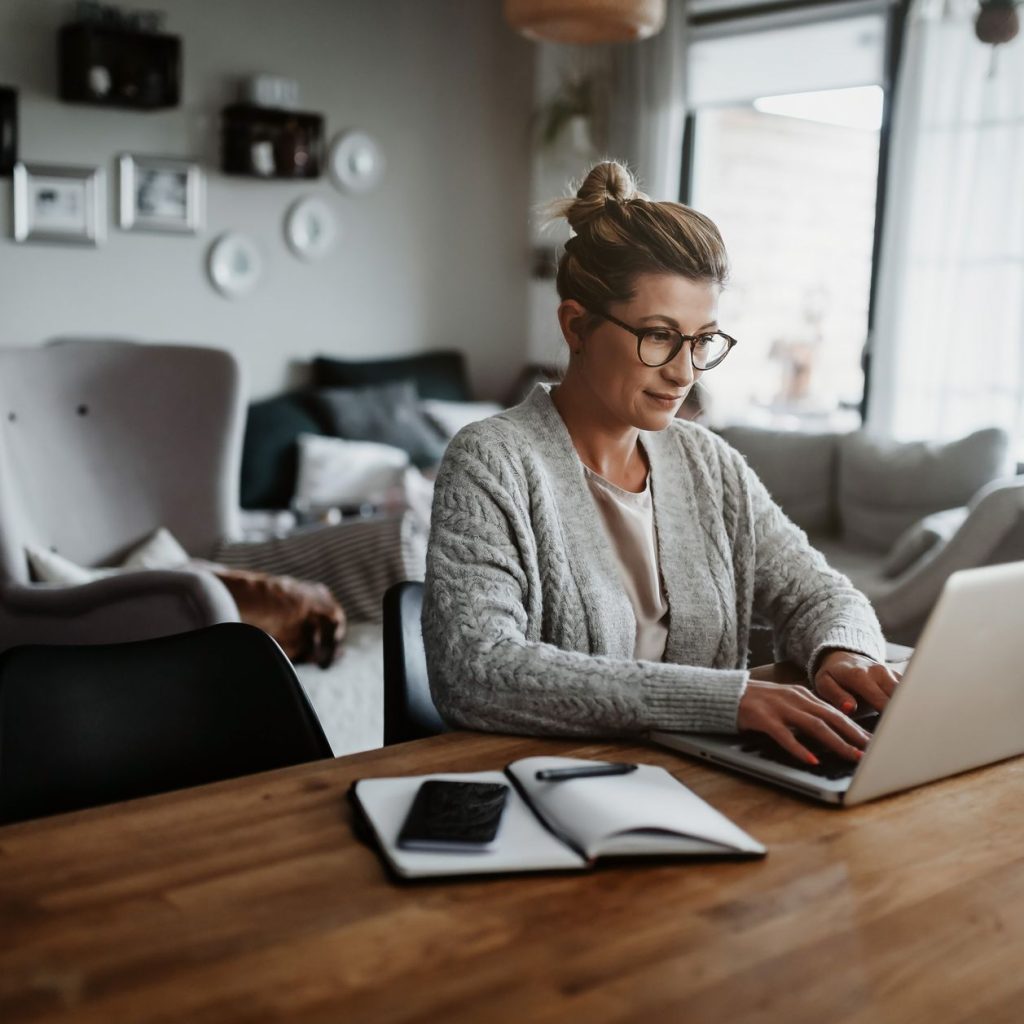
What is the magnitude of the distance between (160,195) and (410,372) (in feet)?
4.42

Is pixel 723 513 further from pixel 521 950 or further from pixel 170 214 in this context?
pixel 170 214

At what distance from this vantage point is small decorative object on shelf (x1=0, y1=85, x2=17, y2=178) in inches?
182

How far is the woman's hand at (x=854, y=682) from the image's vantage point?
1.39 metres

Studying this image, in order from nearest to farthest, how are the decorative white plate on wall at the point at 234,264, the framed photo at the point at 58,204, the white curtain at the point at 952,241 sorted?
the white curtain at the point at 952,241 < the framed photo at the point at 58,204 < the decorative white plate on wall at the point at 234,264

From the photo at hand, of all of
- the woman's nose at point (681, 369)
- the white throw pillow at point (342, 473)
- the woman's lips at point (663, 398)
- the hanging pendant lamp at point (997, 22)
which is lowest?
the white throw pillow at point (342, 473)

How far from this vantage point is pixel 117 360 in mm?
3273

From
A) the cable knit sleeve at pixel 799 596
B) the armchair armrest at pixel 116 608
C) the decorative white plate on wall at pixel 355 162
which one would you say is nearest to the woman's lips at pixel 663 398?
the cable knit sleeve at pixel 799 596

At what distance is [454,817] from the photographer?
1.03 meters

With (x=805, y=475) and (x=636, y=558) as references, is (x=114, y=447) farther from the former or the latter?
(x=805, y=475)

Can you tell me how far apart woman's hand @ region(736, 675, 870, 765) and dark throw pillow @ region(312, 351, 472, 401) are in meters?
4.51

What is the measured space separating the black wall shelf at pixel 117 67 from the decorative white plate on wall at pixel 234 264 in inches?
24.3

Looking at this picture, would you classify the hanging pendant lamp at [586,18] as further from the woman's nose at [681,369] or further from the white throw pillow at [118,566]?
the woman's nose at [681,369]

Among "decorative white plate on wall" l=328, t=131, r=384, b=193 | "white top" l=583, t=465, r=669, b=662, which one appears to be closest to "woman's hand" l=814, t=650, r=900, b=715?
"white top" l=583, t=465, r=669, b=662

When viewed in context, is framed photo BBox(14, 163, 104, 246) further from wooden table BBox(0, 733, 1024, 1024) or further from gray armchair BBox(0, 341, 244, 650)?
wooden table BBox(0, 733, 1024, 1024)
